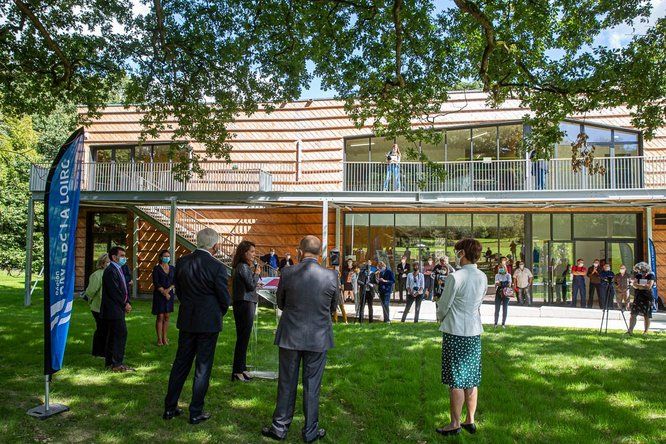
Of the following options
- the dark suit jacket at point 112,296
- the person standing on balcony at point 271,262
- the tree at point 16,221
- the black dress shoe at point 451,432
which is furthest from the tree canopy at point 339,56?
the tree at point 16,221

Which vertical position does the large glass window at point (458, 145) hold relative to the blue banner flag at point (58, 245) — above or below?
above

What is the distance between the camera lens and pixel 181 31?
32.4 ft

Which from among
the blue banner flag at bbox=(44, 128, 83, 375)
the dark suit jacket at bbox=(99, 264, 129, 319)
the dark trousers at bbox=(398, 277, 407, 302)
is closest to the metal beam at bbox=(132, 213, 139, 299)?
the dark trousers at bbox=(398, 277, 407, 302)

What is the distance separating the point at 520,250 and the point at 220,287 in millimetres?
17419

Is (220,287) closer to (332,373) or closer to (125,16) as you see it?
(332,373)

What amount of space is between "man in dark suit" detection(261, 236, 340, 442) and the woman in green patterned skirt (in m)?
1.02

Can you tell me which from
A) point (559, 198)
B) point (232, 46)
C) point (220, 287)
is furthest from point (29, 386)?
point (559, 198)

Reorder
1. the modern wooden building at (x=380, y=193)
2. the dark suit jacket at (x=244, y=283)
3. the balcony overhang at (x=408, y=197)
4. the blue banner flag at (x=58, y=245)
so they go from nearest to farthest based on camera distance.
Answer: the blue banner flag at (x=58, y=245) → the dark suit jacket at (x=244, y=283) → the balcony overhang at (x=408, y=197) → the modern wooden building at (x=380, y=193)

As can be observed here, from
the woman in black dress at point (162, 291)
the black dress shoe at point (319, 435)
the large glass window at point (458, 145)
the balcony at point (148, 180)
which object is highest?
the large glass window at point (458, 145)

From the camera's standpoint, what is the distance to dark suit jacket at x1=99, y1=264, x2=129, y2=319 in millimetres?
6785

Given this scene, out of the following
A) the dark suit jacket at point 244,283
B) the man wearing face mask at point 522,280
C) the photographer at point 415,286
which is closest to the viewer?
the dark suit jacket at point 244,283

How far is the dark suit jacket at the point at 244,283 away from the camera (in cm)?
624

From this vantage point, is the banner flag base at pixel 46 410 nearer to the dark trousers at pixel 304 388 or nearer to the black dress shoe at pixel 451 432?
the dark trousers at pixel 304 388

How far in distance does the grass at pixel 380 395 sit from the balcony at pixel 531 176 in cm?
1020
